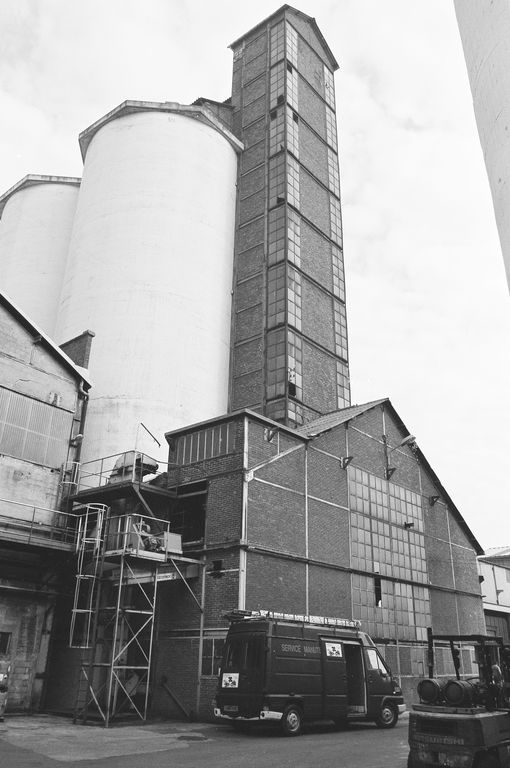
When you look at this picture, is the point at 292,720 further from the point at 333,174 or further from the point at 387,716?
the point at 333,174

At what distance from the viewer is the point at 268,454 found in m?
20.6

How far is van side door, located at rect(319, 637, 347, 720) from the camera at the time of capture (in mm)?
15609

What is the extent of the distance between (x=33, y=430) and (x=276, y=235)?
852 inches

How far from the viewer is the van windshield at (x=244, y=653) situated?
14.6 metres

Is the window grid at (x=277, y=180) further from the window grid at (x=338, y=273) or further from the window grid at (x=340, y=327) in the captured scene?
the window grid at (x=340, y=327)

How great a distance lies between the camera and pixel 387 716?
1688 cm

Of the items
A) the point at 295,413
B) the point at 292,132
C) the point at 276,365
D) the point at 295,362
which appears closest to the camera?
the point at 295,413

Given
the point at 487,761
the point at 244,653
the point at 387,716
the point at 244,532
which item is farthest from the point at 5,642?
the point at 487,761

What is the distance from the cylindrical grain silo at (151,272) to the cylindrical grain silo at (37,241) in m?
4.31

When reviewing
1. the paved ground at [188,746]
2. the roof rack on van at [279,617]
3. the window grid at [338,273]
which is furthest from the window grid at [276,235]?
the paved ground at [188,746]

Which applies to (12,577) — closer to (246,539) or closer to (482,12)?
(246,539)

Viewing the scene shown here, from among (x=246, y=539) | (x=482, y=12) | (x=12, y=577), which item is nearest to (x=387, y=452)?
(x=246, y=539)

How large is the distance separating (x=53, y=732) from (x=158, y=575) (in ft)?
16.7

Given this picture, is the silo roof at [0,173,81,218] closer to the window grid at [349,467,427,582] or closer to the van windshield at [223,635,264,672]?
the window grid at [349,467,427,582]
